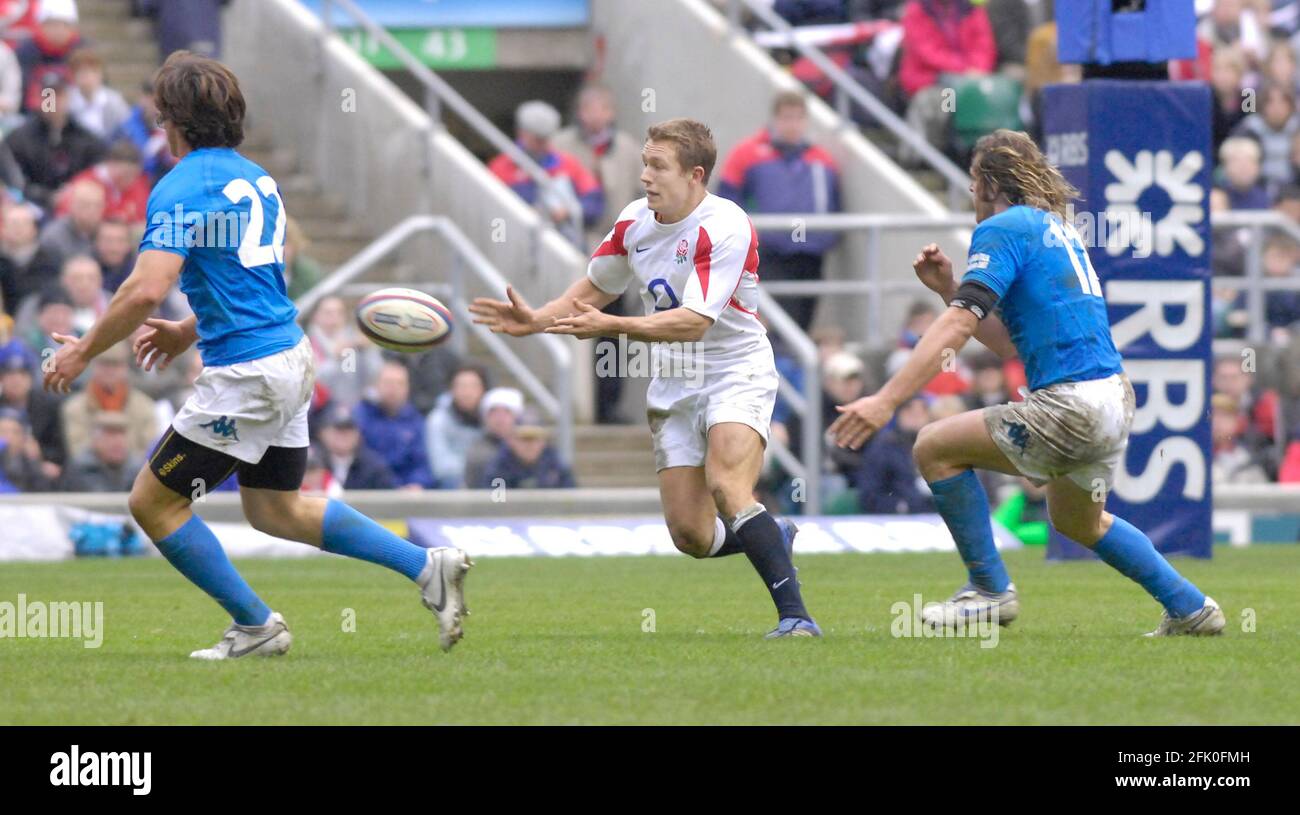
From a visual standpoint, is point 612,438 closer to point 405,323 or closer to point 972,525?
point 405,323

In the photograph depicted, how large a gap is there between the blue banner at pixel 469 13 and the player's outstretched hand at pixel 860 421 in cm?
1566

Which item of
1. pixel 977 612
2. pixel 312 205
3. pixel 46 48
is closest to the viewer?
pixel 977 612

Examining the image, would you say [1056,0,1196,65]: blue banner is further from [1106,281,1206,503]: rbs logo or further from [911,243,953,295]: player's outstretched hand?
[911,243,953,295]: player's outstretched hand

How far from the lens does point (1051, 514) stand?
902 centimetres

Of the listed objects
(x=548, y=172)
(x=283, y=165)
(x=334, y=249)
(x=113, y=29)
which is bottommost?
(x=334, y=249)

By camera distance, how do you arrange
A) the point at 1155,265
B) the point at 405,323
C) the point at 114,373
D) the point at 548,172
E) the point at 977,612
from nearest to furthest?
the point at 977,612
the point at 405,323
the point at 1155,265
the point at 114,373
the point at 548,172

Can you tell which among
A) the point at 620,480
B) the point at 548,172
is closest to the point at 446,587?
the point at 620,480

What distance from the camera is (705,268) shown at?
9039 millimetres

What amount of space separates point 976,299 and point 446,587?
2206mm

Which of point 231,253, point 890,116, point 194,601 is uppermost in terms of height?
point 890,116

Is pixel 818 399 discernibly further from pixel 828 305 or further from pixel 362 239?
pixel 362 239

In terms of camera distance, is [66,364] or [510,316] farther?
[510,316]

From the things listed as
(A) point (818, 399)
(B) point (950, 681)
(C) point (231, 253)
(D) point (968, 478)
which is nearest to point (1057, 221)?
(D) point (968, 478)

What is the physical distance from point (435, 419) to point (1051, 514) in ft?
27.3
